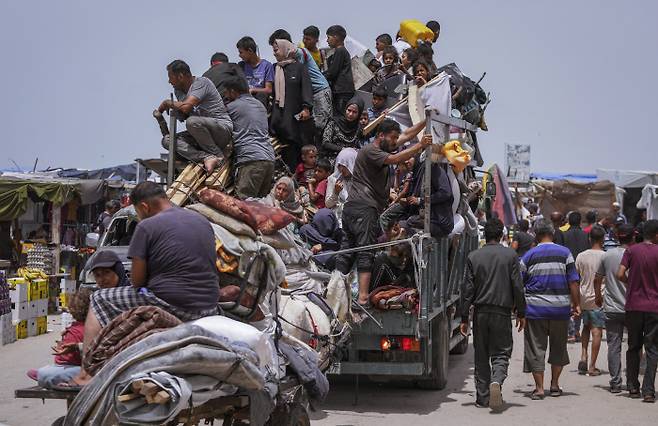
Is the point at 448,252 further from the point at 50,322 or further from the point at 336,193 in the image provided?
the point at 50,322

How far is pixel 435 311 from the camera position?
10.8 metres

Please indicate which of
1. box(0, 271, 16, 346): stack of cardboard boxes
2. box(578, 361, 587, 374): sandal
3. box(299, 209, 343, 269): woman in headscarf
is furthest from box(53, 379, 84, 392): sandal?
box(0, 271, 16, 346): stack of cardboard boxes

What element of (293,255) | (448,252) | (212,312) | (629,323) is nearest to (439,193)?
(448,252)

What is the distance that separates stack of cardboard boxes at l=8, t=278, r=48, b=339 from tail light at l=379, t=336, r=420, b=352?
337 inches

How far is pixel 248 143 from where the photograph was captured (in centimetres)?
1103

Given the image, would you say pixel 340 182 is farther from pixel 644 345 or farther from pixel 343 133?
pixel 644 345

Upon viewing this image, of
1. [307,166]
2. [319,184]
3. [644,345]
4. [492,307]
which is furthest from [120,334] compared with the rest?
[644,345]

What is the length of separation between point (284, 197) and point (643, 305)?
4680 mm

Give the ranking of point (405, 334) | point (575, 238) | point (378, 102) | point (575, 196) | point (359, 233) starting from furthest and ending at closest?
point (575, 196)
point (575, 238)
point (378, 102)
point (359, 233)
point (405, 334)

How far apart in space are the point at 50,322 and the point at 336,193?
952cm

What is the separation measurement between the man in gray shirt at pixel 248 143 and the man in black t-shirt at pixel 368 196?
116 cm

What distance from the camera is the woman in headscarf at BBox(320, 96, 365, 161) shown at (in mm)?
13352

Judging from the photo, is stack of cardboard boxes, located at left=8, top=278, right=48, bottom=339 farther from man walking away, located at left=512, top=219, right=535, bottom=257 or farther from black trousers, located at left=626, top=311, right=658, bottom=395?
black trousers, located at left=626, top=311, right=658, bottom=395

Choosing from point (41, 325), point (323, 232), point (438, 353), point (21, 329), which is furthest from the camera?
point (41, 325)
